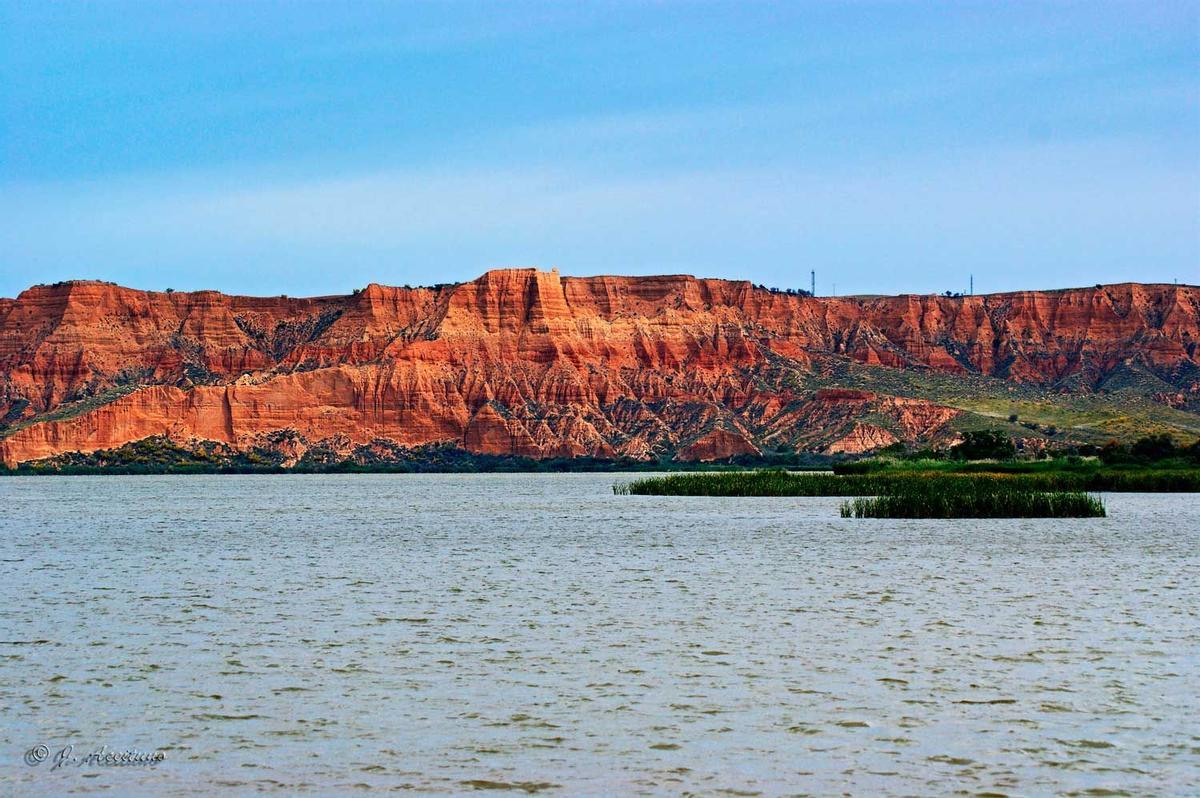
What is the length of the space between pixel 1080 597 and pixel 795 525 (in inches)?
1220

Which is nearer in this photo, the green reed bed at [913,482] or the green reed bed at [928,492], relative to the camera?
the green reed bed at [928,492]

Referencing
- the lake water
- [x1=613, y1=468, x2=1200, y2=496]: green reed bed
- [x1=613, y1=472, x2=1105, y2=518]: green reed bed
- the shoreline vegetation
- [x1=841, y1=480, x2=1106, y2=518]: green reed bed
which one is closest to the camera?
the lake water

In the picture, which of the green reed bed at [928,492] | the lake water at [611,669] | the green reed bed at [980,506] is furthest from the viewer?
the green reed bed at [928,492]

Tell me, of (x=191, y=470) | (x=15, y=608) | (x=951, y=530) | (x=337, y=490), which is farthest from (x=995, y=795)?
(x=191, y=470)

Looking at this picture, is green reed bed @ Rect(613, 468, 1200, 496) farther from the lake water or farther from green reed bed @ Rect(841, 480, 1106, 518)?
the lake water

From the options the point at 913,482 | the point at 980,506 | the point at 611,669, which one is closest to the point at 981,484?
the point at 913,482

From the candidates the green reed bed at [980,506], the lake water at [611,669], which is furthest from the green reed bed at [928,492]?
the lake water at [611,669]

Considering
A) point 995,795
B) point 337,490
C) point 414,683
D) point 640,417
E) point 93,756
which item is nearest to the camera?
point 995,795

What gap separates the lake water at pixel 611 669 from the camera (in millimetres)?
18656

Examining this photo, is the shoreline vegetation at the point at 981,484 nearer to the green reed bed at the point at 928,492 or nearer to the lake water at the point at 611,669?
the green reed bed at the point at 928,492

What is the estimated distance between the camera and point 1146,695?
2294cm

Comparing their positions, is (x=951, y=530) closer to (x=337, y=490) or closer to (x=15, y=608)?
(x=15, y=608)

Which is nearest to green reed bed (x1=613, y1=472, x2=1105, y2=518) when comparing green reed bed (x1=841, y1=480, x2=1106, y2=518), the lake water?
green reed bed (x1=841, y1=480, x2=1106, y2=518)

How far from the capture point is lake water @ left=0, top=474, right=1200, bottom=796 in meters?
18.7
